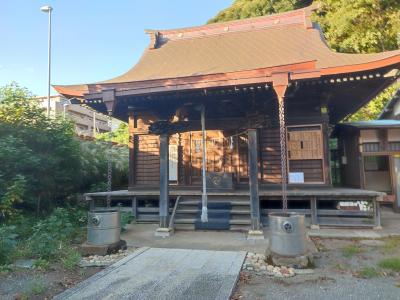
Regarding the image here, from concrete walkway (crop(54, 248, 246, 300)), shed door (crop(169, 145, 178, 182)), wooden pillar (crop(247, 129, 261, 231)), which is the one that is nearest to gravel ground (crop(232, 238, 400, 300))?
concrete walkway (crop(54, 248, 246, 300))

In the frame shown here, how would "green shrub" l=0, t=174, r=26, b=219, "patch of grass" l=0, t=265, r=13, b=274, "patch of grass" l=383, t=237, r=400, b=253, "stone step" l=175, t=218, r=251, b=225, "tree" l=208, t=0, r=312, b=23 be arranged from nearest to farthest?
"patch of grass" l=0, t=265, r=13, b=274
"patch of grass" l=383, t=237, r=400, b=253
"green shrub" l=0, t=174, r=26, b=219
"stone step" l=175, t=218, r=251, b=225
"tree" l=208, t=0, r=312, b=23

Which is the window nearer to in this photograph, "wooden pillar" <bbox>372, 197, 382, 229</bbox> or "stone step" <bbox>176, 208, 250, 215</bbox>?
"wooden pillar" <bbox>372, 197, 382, 229</bbox>

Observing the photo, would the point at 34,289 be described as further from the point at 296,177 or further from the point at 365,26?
the point at 365,26

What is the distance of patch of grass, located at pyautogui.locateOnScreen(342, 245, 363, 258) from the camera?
5139 mm

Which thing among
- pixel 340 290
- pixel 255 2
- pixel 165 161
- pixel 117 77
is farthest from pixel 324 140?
pixel 255 2

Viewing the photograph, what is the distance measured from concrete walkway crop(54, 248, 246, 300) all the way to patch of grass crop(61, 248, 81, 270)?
2.03 feet

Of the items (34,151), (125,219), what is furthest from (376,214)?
(34,151)

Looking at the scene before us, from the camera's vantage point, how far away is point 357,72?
6.37m

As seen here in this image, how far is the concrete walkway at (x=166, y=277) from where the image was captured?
3.58 meters

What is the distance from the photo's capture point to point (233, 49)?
1035 cm

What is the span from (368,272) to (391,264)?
0.55m

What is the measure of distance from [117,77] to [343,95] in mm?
6936

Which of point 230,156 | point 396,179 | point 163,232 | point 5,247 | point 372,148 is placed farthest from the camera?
point 372,148

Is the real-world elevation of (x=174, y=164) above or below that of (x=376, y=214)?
above
